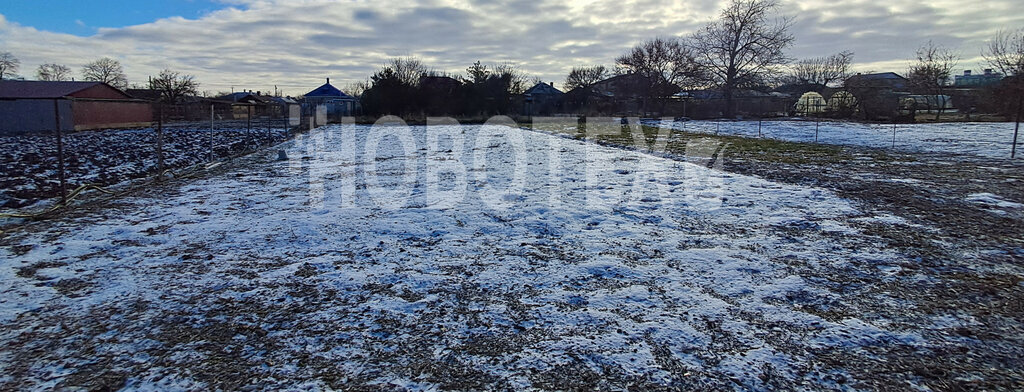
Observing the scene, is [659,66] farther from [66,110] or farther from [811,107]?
[66,110]

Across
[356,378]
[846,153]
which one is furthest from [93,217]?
[846,153]

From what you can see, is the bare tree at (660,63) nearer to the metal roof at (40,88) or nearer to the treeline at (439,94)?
the treeline at (439,94)

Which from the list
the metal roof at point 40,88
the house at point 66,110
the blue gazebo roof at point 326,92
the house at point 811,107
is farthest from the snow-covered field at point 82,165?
the blue gazebo roof at point 326,92

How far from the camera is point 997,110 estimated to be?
2638cm

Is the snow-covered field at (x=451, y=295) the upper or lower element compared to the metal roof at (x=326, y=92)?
lower

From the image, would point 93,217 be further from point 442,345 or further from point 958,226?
point 958,226

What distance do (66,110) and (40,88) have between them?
8.32 metres

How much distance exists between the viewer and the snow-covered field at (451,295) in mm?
2365

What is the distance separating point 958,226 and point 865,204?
1.11 meters

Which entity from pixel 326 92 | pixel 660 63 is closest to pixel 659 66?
pixel 660 63

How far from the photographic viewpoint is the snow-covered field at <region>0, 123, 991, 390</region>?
237cm

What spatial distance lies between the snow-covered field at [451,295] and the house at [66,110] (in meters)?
20.3

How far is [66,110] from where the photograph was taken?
23359mm

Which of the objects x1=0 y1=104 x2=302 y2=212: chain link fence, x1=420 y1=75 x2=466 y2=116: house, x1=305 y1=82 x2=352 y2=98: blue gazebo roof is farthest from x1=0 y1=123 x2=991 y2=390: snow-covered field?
x1=305 y1=82 x2=352 y2=98: blue gazebo roof
